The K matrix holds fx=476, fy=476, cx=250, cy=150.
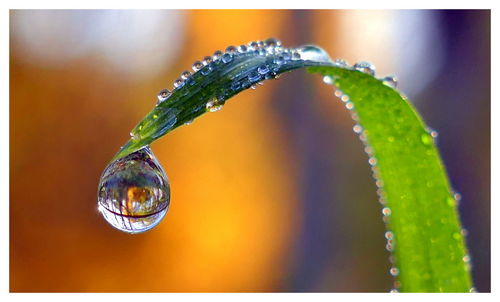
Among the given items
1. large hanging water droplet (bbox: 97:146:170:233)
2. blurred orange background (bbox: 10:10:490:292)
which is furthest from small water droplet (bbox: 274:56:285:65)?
blurred orange background (bbox: 10:10:490:292)

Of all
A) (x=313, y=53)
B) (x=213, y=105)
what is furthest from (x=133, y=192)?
(x=313, y=53)

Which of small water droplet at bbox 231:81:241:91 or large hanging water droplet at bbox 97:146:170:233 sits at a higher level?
small water droplet at bbox 231:81:241:91

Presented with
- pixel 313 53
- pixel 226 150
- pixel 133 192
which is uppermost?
pixel 226 150

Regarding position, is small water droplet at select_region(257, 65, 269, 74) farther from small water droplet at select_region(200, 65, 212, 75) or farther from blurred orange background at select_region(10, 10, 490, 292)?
blurred orange background at select_region(10, 10, 490, 292)

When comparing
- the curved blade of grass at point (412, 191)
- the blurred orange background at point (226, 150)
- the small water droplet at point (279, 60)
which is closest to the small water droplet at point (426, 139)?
the curved blade of grass at point (412, 191)

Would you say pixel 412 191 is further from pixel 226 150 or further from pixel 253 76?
pixel 226 150
